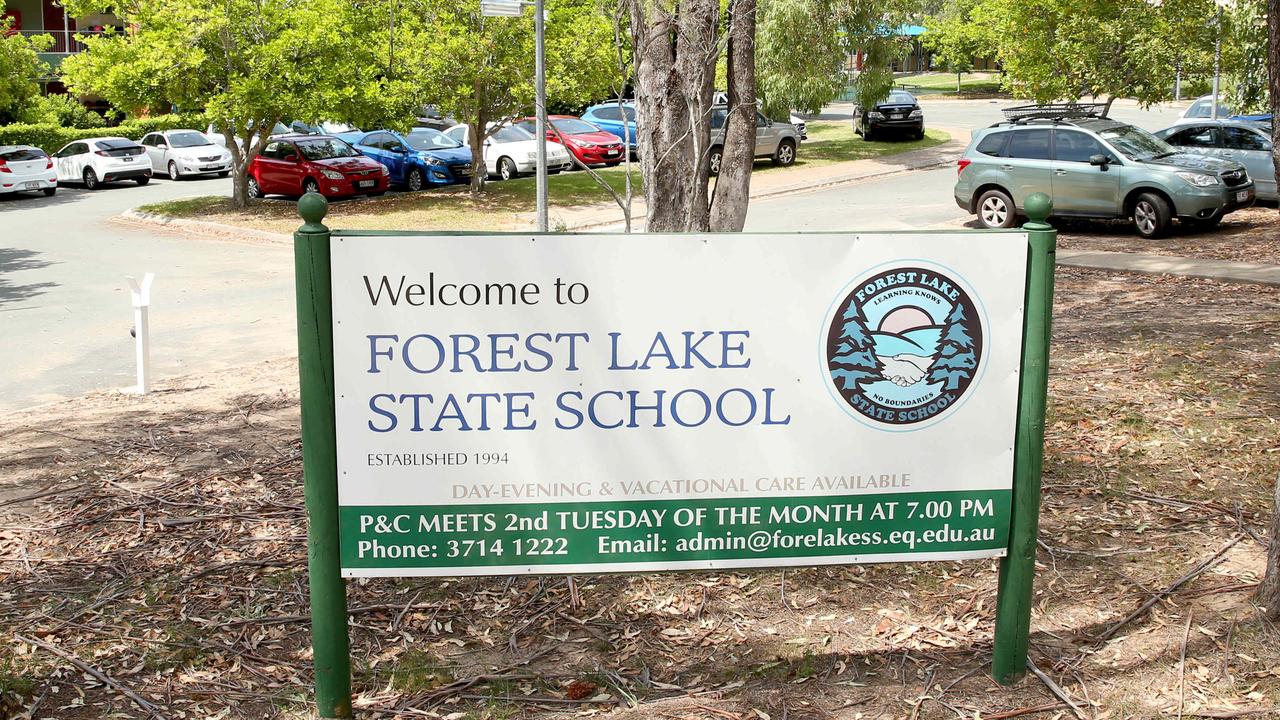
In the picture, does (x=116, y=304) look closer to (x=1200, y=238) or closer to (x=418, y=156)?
(x=418, y=156)

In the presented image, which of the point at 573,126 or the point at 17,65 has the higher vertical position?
the point at 17,65

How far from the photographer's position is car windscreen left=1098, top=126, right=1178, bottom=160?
17.5 metres

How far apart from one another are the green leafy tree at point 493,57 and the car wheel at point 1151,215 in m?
10.5

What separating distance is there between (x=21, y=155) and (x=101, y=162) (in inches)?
97.6

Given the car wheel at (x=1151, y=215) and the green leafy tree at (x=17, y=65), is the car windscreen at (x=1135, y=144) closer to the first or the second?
the car wheel at (x=1151, y=215)

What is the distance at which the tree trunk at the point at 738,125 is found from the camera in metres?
8.05

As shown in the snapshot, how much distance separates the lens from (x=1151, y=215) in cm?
1716

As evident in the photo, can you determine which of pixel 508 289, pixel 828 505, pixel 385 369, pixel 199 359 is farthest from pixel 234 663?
pixel 199 359

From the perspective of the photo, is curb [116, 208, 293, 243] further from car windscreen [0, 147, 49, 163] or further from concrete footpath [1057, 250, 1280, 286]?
concrete footpath [1057, 250, 1280, 286]

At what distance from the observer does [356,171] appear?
26.5 metres

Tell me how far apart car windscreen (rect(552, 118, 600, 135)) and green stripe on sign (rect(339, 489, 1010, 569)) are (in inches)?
1092

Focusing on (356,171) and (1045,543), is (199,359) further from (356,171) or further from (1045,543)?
(356,171)

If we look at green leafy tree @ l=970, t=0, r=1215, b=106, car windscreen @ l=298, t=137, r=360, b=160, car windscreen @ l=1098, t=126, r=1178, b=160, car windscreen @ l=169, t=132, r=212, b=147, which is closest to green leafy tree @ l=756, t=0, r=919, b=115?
green leafy tree @ l=970, t=0, r=1215, b=106

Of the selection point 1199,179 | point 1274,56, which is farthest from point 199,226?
point 1274,56
